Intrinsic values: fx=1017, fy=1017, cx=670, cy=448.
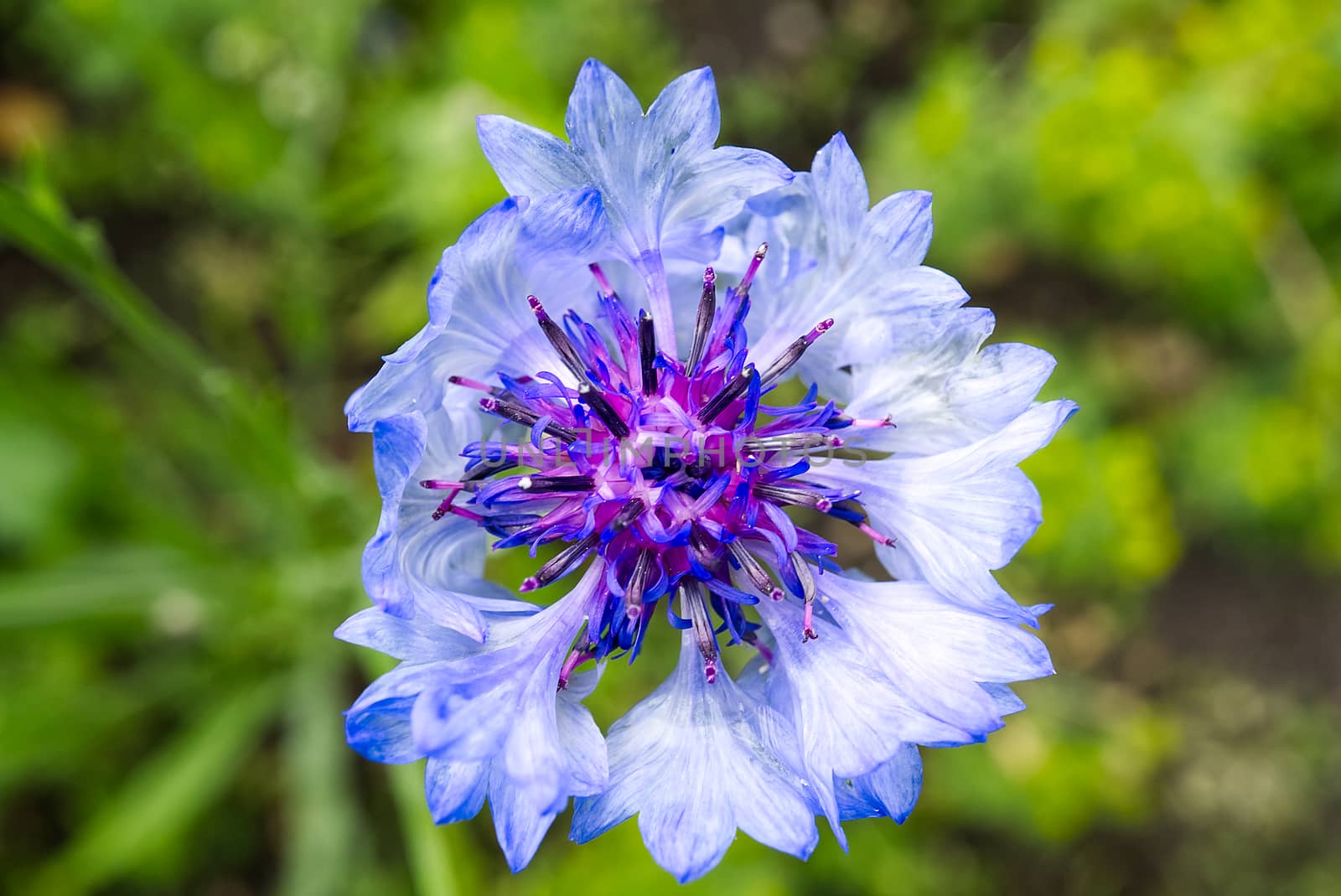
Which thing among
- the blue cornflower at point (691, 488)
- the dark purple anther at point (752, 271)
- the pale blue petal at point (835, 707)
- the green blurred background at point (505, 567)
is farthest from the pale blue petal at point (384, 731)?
the green blurred background at point (505, 567)

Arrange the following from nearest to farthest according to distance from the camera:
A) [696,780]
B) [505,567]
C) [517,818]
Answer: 1. [517,818]
2. [696,780]
3. [505,567]

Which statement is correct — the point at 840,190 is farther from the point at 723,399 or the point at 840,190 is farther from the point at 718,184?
the point at 723,399

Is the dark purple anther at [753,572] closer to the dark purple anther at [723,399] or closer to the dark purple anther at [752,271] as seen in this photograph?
the dark purple anther at [723,399]

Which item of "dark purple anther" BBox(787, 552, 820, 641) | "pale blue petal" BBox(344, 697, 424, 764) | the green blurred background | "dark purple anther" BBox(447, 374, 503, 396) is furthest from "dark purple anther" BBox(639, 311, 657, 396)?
the green blurred background

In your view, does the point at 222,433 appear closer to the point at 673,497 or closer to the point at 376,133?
the point at 376,133

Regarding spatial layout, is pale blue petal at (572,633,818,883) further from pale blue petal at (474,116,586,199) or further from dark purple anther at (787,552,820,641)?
pale blue petal at (474,116,586,199)

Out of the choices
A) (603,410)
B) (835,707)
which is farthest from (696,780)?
(603,410)

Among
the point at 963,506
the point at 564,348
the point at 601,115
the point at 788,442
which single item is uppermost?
the point at 601,115

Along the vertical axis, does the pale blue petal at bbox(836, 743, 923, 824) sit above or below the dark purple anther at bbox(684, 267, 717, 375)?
below
